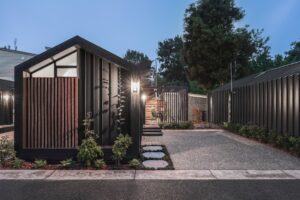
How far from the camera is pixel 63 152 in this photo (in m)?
9.34

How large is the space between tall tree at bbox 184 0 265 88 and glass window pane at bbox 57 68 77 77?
20687 mm

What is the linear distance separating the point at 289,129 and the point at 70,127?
7027 mm

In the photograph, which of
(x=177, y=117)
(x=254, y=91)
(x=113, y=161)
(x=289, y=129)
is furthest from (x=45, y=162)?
(x=177, y=117)

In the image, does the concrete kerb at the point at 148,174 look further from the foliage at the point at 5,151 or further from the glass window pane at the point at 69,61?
the glass window pane at the point at 69,61

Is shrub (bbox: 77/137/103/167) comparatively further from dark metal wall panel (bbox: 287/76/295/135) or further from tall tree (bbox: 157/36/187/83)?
tall tree (bbox: 157/36/187/83)

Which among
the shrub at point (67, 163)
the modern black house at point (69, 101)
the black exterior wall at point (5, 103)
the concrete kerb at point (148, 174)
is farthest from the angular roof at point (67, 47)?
the black exterior wall at point (5, 103)

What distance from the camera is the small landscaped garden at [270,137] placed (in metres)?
10.9

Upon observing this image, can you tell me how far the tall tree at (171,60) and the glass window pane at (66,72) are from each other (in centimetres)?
4253

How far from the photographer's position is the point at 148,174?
8.10 metres

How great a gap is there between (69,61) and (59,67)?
318 millimetres

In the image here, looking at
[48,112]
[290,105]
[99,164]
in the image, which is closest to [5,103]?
[48,112]

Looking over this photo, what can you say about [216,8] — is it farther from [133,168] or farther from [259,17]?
[259,17]

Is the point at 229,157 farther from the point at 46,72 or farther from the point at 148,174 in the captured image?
the point at 46,72

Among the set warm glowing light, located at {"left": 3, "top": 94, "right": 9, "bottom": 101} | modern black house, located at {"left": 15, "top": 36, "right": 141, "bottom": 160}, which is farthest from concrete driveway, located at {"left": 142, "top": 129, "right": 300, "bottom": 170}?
warm glowing light, located at {"left": 3, "top": 94, "right": 9, "bottom": 101}
